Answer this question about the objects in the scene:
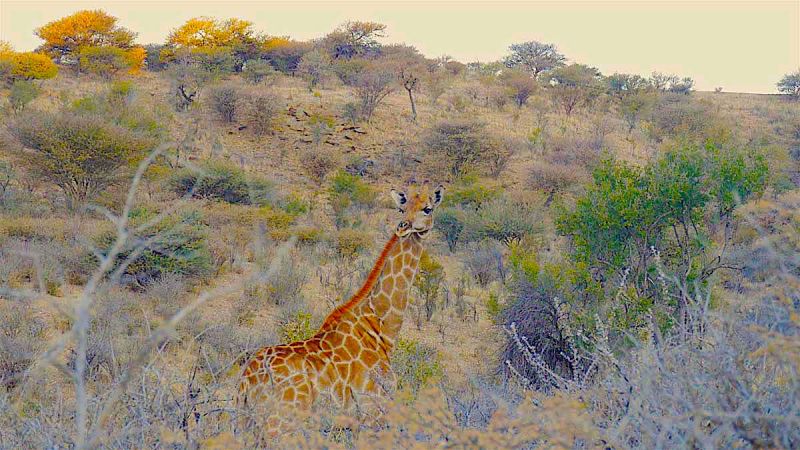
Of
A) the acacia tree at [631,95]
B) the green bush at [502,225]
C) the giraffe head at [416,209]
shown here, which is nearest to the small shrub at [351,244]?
the green bush at [502,225]

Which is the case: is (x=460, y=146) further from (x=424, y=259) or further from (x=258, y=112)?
(x=424, y=259)

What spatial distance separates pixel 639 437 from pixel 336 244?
12.1 meters

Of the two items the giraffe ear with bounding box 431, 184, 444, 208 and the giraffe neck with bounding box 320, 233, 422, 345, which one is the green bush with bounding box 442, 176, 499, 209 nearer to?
the giraffe ear with bounding box 431, 184, 444, 208

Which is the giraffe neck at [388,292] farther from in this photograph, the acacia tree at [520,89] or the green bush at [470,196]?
the acacia tree at [520,89]

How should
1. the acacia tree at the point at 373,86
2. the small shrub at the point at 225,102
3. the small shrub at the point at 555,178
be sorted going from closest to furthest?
the small shrub at the point at 555,178 → the small shrub at the point at 225,102 → the acacia tree at the point at 373,86

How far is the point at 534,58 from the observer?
42531mm

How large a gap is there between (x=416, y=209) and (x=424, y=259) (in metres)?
6.57

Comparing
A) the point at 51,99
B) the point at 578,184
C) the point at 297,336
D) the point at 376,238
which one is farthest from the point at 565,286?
the point at 51,99

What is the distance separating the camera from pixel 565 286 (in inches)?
344

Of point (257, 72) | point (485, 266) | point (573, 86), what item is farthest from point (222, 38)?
point (485, 266)

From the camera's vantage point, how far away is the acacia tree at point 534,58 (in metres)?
41.6

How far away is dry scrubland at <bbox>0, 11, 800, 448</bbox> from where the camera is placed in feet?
9.27

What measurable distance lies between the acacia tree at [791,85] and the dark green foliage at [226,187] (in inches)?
1200

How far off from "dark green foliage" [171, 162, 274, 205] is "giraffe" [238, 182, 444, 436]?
1305 cm
